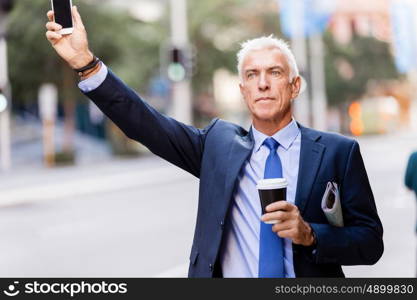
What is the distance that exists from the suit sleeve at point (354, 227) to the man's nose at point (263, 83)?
0.35 metres

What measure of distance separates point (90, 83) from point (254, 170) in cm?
61

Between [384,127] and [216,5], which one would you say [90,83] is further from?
[384,127]

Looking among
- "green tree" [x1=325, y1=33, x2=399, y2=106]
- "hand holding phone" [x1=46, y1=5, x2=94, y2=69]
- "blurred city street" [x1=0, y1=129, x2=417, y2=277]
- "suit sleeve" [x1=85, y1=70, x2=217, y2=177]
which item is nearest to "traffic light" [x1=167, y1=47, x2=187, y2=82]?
"blurred city street" [x1=0, y1=129, x2=417, y2=277]

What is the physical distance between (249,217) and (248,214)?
0.01 meters

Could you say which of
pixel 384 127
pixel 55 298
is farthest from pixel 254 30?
pixel 55 298

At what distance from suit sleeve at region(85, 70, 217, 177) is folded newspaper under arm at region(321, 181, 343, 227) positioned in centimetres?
50

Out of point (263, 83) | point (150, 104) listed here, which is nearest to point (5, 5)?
point (150, 104)

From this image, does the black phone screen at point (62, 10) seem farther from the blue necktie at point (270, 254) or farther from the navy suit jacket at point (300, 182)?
the blue necktie at point (270, 254)

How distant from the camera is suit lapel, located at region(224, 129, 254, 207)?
266 cm

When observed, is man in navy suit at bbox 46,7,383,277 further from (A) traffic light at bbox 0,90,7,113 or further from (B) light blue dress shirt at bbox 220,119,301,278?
(A) traffic light at bbox 0,90,7,113

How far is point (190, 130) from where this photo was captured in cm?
284

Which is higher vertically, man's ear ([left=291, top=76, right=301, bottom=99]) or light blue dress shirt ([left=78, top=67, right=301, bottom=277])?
man's ear ([left=291, top=76, right=301, bottom=99])

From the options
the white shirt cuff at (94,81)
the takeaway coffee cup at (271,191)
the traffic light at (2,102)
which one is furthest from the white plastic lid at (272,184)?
the traffic light at (2,102)

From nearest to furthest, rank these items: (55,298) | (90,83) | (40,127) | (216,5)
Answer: (90,83) < (55,298) < (216,5) < (40,127)
